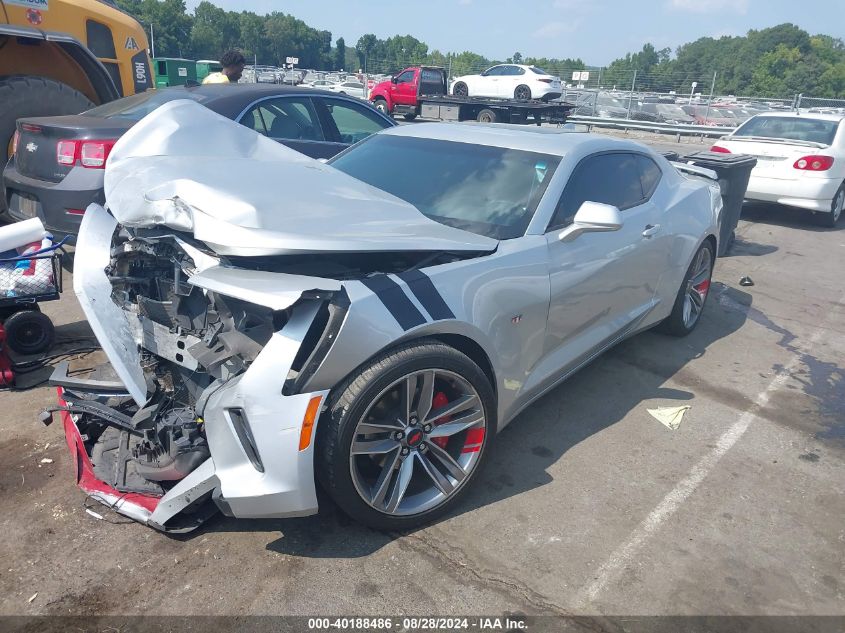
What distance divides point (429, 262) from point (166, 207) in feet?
3.71

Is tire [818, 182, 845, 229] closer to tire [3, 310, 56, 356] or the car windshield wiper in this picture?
the car windshield wiper

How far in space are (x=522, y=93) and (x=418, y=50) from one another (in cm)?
8628

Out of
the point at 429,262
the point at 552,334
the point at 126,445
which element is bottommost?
the point at 126,445

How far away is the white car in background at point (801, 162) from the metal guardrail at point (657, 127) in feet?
28.6

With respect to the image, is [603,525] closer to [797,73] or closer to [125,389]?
[125,389]

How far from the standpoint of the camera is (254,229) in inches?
96.5

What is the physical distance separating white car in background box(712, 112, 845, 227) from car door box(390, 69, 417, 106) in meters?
15.5

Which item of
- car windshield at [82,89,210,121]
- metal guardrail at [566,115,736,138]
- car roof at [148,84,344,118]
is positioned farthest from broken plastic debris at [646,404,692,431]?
metal guardrail at [566,115,736,138]

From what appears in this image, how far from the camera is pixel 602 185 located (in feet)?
12.6

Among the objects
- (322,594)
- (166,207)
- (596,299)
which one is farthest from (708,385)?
(166,207)

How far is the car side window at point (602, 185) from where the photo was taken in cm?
346

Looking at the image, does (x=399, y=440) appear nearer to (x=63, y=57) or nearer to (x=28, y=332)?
(x=28, y=332)

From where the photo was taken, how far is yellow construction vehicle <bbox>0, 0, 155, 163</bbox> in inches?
248

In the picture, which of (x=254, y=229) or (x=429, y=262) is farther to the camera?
(x=429, y=262)
